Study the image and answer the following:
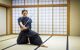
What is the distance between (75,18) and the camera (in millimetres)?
9359

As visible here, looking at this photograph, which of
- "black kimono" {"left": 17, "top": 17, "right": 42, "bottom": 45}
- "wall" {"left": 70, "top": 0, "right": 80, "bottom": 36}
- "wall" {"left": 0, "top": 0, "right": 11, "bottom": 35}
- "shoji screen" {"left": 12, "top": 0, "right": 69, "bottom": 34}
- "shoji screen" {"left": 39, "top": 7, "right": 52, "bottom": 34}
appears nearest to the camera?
"black kimono" {"left": 17, "top": 17, "right": 42, "bottom": 45}

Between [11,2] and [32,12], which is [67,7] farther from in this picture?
[11,2]

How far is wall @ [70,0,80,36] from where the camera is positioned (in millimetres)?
9320

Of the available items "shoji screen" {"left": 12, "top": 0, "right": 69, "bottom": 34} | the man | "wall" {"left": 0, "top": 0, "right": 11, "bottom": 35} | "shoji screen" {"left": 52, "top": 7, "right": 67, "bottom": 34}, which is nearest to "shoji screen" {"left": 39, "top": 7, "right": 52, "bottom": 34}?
"shoji screen" {"left": 12, "top": 0, "right": 69, "bottom": 34}

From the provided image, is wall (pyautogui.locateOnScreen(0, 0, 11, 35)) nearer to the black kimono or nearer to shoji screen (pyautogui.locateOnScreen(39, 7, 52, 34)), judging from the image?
shoji screen (pyautogui.locateOnScreen(39, 7, 52, 34))

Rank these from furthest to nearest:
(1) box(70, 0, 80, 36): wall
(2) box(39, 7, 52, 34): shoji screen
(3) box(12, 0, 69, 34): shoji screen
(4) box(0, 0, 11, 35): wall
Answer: (2) box(39, 7, 52, 34): shoji screen, (3) box(12, 0, 69, 34): shoji screen, (1) box(70, 0, 80, 36): wall, (4) box(0, 0, 11, 35): wall

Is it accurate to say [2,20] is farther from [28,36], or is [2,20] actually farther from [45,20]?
[28,36]

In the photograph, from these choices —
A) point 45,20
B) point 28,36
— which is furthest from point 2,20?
point 28,36

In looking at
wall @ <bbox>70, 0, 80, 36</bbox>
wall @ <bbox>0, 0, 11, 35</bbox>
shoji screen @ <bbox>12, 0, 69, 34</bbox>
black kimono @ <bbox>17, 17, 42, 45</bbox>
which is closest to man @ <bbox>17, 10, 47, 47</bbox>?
black kimono @ <bbox>17, 17, 42, 45</bbox>

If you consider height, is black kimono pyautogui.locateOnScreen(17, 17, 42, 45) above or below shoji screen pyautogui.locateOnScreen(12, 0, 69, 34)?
below

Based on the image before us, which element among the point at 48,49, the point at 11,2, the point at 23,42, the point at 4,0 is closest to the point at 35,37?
the point at 23,42

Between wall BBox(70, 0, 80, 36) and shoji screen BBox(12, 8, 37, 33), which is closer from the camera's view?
wall BBox(70, 0, 80, 36)

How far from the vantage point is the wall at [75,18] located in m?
9.32

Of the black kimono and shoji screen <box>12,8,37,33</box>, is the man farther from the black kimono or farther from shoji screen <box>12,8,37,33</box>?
shoji screen <box>12,8,37,33</box>
